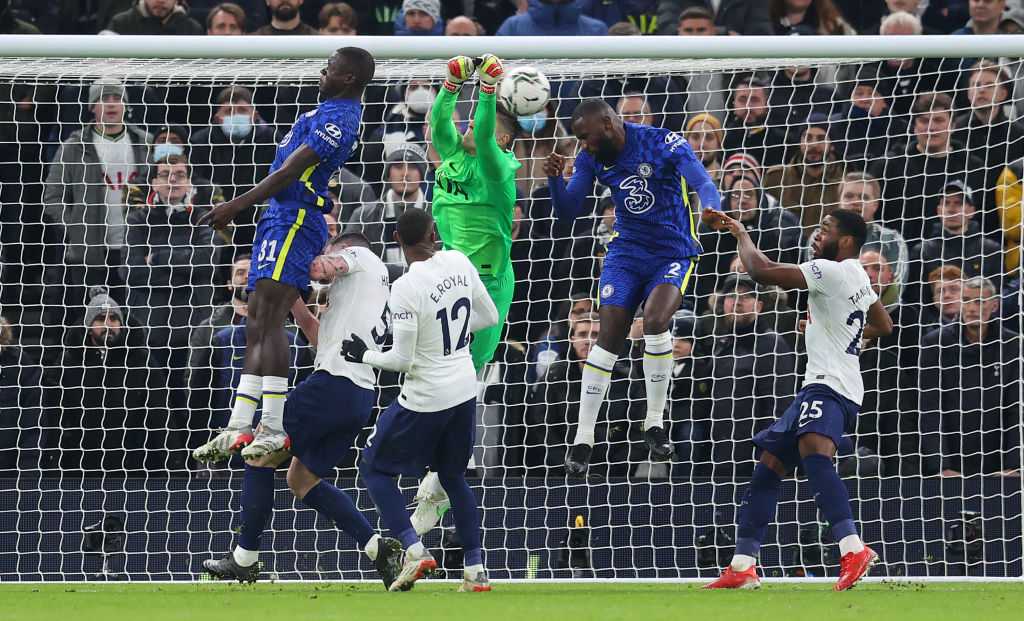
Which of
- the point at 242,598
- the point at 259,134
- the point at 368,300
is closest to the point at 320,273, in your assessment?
the point at 368,300

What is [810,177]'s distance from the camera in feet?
32.9

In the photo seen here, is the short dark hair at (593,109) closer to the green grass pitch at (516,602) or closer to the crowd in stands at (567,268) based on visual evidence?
the crowd in stands at (567,268)

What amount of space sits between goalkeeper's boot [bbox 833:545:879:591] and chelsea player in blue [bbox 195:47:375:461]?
3.18 m

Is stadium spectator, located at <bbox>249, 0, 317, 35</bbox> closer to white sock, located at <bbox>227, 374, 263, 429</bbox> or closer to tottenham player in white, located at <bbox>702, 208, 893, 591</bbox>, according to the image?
white sock, located at <bbox>227, 374, 263, 429</bbox>

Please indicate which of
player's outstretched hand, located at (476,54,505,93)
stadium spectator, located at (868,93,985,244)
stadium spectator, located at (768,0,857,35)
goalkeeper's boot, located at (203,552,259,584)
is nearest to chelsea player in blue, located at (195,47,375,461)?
player's outstretched hand, located at (476,54,505,93)

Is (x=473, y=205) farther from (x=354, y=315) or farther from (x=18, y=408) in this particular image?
(x=18, y=408)

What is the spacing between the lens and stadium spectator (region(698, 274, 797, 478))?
9398mm

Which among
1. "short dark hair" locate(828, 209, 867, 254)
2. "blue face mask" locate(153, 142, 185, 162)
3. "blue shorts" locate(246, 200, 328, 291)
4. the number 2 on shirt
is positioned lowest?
the number 2 on shirt

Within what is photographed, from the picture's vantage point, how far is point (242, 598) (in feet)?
22.9

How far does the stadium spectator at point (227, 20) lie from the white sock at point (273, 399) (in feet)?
15.9

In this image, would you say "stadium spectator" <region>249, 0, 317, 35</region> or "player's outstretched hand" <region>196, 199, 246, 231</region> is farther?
"stadium spectator" <region>249, 0, 317, 35</region>

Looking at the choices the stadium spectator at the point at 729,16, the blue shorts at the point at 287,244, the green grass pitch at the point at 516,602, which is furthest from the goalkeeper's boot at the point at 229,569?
the stadium spectator at the point at 729,16

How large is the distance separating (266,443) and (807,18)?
707 centimetres

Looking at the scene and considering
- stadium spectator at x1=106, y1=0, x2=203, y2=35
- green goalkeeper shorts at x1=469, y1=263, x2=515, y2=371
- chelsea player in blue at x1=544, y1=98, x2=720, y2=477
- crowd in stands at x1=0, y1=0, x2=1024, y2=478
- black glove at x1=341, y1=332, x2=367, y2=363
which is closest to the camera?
black glove at x1=341, y1=332, x2=367, y2=363
